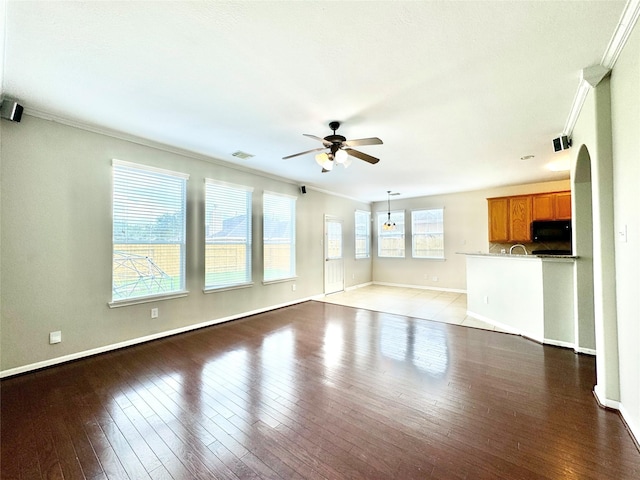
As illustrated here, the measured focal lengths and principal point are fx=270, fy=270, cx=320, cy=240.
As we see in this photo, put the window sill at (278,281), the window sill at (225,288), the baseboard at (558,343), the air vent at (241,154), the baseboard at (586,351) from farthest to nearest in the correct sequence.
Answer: the window sill at (278,281), the window sill at (225,288), the air vent at (241,154), the baseboard at (558,343), the baseboard at (586,351)

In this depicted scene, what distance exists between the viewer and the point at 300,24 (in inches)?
69.5

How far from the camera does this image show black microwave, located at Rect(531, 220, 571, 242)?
5.63 m

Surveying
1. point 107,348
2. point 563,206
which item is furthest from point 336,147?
point 563,206

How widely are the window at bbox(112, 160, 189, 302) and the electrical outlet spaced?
0.60 metres

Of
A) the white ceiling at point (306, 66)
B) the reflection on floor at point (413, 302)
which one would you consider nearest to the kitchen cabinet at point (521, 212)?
the reflection on floor at point (413, 302)

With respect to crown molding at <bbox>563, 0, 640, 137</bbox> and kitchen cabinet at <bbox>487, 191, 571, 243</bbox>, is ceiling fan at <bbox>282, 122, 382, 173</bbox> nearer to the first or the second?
crown molding at <bbox>563, 0, 640, 137</bbox>

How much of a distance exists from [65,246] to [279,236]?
3.30 meters

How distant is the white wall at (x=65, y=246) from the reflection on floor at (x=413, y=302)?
3.53 m

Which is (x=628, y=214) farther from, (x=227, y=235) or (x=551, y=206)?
(x=551, y=206)

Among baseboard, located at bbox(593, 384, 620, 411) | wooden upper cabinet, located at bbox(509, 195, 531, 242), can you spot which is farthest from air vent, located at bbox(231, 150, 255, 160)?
wooden upper cabinet, located at bbox(509, 195, 531, 242)

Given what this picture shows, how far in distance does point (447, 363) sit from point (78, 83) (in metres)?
4.58

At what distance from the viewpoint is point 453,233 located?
291 inches

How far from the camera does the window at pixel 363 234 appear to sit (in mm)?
8367

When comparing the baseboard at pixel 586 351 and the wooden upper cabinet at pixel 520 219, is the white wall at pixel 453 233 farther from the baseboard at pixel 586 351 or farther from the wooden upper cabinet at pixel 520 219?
the baseboard at pixel 586 351
